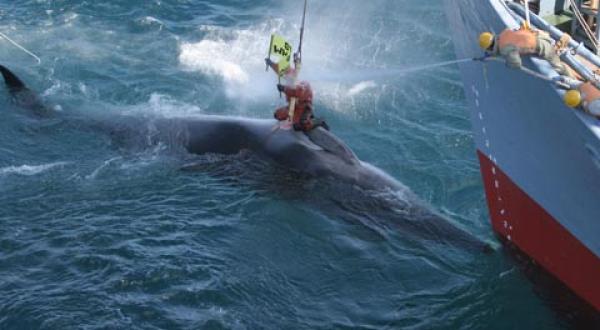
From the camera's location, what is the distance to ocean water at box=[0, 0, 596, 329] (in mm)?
11406

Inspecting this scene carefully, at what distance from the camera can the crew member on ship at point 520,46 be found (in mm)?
9938

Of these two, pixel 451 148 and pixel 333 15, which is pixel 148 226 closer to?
pixel 451 148

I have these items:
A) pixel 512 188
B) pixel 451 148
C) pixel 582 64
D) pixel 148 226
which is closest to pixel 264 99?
pixel 451 148

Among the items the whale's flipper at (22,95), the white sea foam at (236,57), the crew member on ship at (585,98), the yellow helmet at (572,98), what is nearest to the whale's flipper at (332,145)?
the white sea foam at (236,57)

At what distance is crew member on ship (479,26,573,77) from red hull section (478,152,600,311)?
8.38 feet

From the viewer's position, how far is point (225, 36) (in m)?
23.5

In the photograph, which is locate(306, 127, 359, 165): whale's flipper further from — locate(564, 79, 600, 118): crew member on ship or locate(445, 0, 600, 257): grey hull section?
locate(564, 79, 600, 118): crew member on ship

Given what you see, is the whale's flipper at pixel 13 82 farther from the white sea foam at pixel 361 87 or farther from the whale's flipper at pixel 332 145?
the whale's flipper at pixel 332 145

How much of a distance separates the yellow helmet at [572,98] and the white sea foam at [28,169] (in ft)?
35.1

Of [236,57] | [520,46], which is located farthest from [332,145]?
[236,57]

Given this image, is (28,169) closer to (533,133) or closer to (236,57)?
(236,57)

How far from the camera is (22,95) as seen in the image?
61.5ft

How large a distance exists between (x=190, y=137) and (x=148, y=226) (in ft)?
Result: 9.82

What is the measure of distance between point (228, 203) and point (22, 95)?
7.53m
